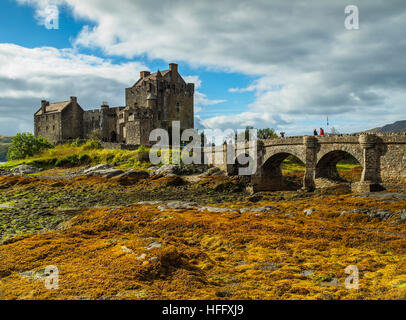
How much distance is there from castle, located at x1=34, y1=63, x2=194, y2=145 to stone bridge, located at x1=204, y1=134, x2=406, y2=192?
22.4 metres

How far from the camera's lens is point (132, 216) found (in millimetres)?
23234

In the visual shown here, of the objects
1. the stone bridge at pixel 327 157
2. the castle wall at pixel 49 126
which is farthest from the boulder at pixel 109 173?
the castle wall at pixel 49 126

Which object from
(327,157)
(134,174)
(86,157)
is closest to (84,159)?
(86,157)

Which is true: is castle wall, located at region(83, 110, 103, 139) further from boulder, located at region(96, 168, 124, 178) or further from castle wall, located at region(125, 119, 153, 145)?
boulder, located at region(96, 168, 124, 178)

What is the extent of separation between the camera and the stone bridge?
93.8 feet

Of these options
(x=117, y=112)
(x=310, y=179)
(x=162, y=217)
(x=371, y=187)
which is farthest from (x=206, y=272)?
(x=117, y=112)

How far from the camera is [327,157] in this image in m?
35.7

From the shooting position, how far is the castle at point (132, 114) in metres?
70.0

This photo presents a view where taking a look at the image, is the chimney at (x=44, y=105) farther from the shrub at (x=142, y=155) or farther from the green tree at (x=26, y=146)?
the shrub at (x=142, y=155)

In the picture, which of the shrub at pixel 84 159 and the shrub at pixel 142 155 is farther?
the shrub at pixel 84 159

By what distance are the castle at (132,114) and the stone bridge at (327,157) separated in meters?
22.4

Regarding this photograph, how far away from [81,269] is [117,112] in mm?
70275

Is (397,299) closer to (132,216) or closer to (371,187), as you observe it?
(132,216)

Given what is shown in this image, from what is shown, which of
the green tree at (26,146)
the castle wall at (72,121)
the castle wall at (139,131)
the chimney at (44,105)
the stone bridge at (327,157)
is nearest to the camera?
the stone bridge at (327,157)
